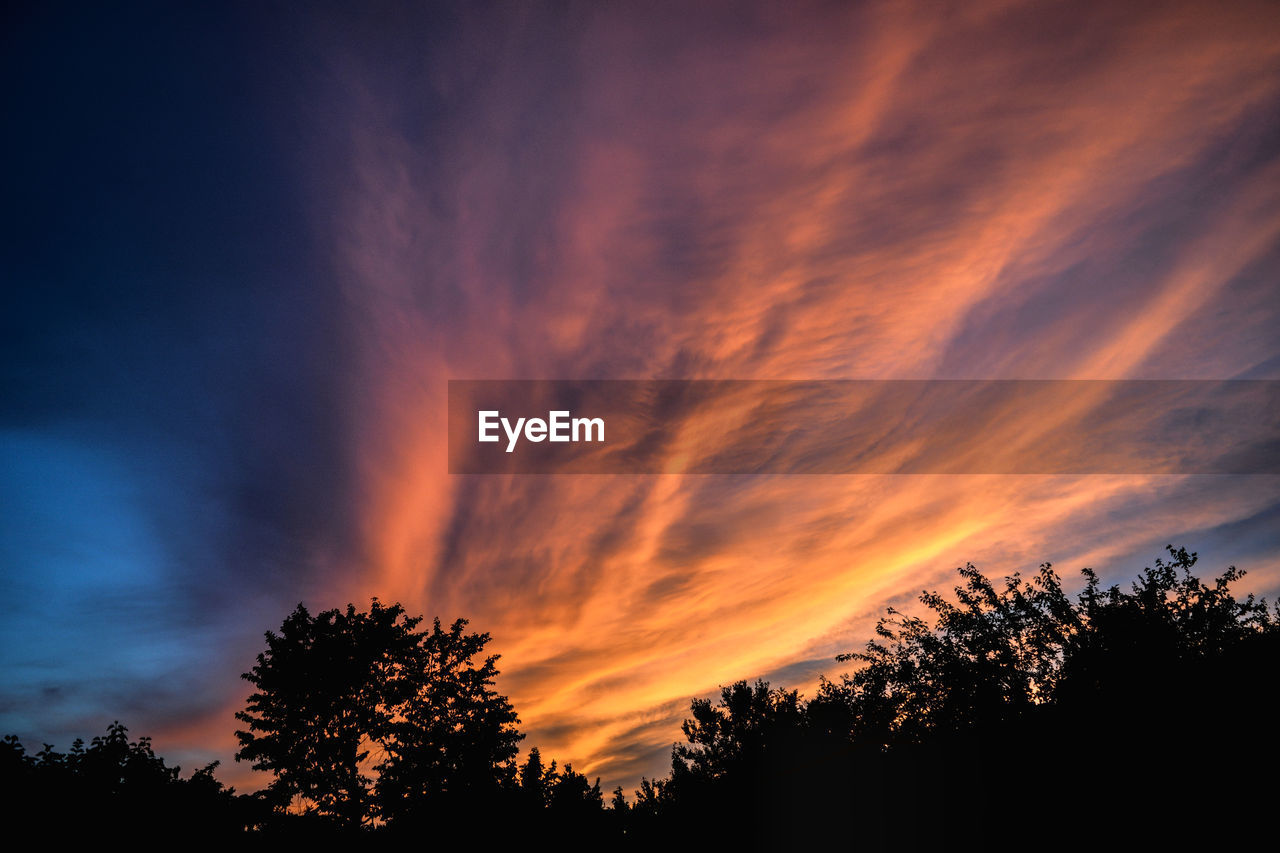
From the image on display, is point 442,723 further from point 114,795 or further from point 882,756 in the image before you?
point 882,756

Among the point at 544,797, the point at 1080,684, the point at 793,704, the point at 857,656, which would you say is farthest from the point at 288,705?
the point at 793,704

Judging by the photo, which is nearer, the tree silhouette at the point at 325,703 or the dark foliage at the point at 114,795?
the dark foliage at the point at 114,795

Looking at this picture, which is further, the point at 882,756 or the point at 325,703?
the point at 325,703

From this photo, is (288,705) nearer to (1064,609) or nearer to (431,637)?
(431,637)

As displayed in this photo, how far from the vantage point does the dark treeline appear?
16.7 meters

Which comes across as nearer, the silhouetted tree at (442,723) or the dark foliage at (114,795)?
the dark foliage at (114,795)

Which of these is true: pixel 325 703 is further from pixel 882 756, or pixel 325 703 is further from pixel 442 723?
pixel 882 756

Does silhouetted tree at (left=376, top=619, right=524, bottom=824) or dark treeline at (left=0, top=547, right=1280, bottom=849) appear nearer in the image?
dark treeline at (left=0, top=547, right=1280, bottom=849)

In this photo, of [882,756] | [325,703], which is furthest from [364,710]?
[882,756]

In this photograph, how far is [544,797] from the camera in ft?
74.3

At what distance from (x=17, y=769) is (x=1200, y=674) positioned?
159 ft

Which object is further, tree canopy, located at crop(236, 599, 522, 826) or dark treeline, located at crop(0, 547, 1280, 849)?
tree canopy, located at crop(236, 599, 522, 826)

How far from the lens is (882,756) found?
21.7 metres

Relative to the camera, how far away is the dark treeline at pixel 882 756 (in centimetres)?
1670
